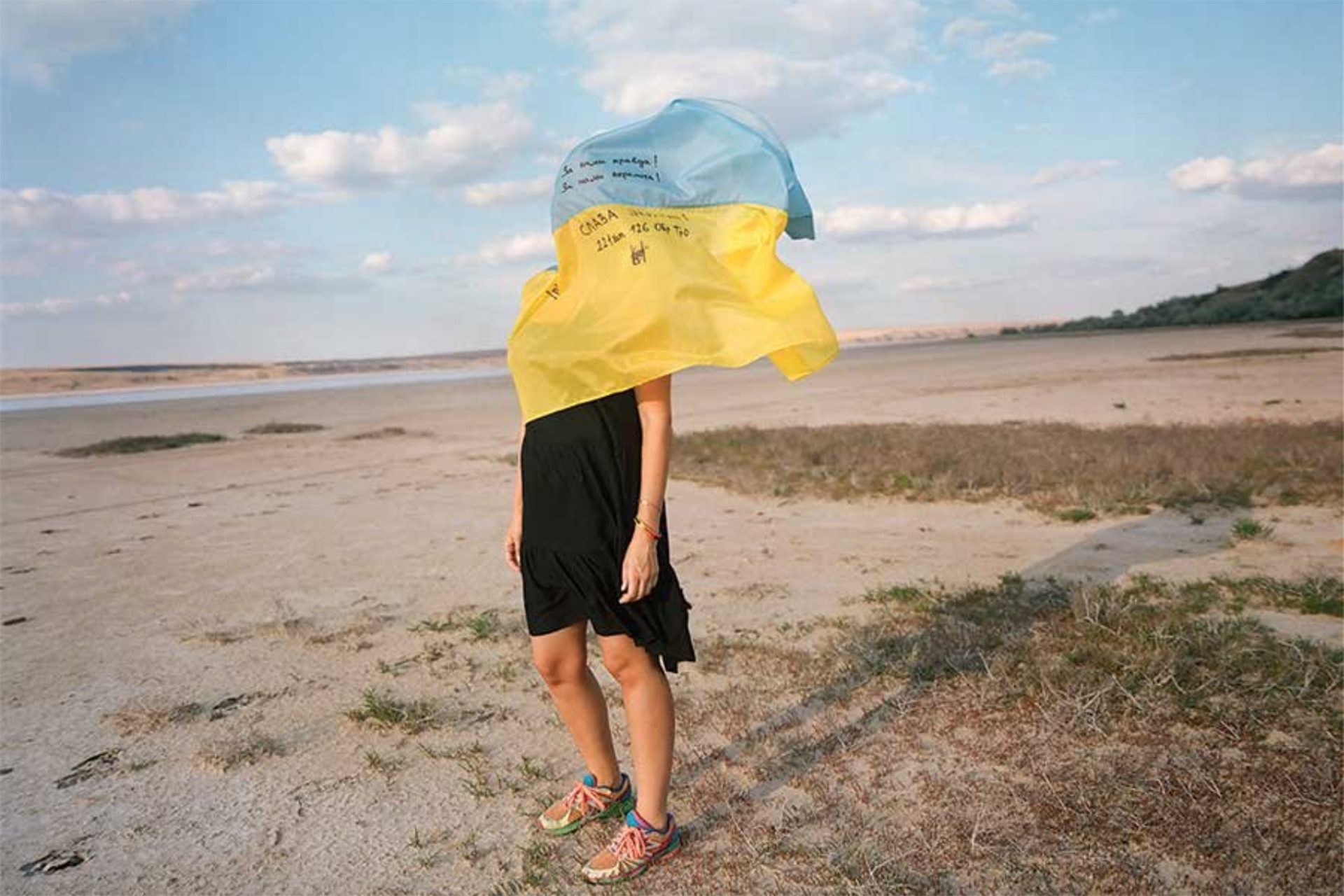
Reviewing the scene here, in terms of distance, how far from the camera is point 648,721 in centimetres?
292

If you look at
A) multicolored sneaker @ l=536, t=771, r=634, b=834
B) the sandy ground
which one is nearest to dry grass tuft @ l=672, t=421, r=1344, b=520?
the sandy ground

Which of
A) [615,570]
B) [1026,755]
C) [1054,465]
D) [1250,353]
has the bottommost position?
[1026,755]

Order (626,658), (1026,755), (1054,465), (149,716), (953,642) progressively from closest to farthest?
1. (626,658)
2. (1026,755)
3. (149,716)
4. (953,642)
5. (1054,465)

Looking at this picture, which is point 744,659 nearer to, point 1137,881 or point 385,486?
point 1137,881

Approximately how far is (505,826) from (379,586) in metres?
3.48

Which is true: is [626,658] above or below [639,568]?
below

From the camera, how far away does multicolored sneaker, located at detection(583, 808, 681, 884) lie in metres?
2.85

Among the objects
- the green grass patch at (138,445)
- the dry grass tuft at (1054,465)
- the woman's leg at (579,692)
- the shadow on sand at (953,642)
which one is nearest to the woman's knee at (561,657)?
the woman's leg at (579,692)

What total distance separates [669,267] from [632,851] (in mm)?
1802

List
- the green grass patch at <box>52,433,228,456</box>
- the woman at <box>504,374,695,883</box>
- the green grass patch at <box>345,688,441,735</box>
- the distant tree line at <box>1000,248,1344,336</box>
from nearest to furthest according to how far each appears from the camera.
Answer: the woman at <box>504,374,695,883</box>, the green grass patch at <box>345,688,441,735</box>, the green grass patch at <box>52,433,228,456</box>, the distant tree line at <box>1000,248,1344,336</box>

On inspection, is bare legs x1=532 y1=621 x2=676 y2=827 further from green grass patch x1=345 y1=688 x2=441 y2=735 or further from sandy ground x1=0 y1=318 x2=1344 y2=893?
green grass patch x1=345 y1=688 x2=441 y2=735

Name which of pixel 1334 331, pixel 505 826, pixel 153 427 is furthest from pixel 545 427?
pixel 1334 331

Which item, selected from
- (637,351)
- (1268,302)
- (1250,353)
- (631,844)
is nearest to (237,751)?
(631,844)

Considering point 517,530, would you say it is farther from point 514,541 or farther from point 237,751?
point 237,751
